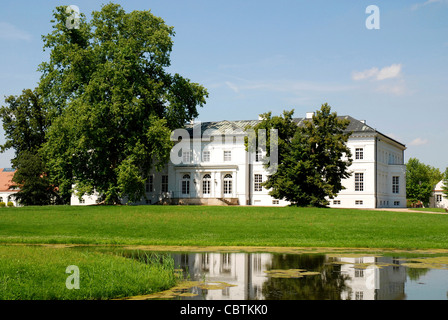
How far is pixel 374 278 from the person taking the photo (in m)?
12.5

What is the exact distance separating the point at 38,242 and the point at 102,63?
3303 cm

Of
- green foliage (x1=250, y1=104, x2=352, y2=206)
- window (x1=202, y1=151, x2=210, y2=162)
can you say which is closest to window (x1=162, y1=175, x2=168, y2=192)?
window (x1=202, y1=151, x2=210, y2=162)

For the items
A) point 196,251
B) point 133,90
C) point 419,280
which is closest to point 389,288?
point 419,280

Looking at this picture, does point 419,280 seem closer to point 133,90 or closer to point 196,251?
point 196,251

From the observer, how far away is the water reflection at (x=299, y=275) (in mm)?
10367

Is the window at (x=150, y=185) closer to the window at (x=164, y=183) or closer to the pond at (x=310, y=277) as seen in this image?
the window at (x=164, y=183)

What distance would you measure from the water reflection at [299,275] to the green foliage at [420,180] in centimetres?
8007

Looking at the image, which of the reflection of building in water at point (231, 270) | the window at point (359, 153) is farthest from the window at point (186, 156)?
the reflection of building in water at point (231, 270)

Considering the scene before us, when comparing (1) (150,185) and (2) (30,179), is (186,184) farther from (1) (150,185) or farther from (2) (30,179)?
(2) (30,179)

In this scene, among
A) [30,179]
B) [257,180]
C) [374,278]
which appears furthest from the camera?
[257,180]

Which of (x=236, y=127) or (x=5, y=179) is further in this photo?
(x=5, y=179)

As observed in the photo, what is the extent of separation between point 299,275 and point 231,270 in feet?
6.77

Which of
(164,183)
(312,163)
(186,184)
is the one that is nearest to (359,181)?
(312,163)

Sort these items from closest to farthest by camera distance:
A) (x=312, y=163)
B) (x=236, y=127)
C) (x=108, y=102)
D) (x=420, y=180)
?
(x=312, y=163)
(x=108, y=102)
(x=236, y=127)
(x=420, y=180)
